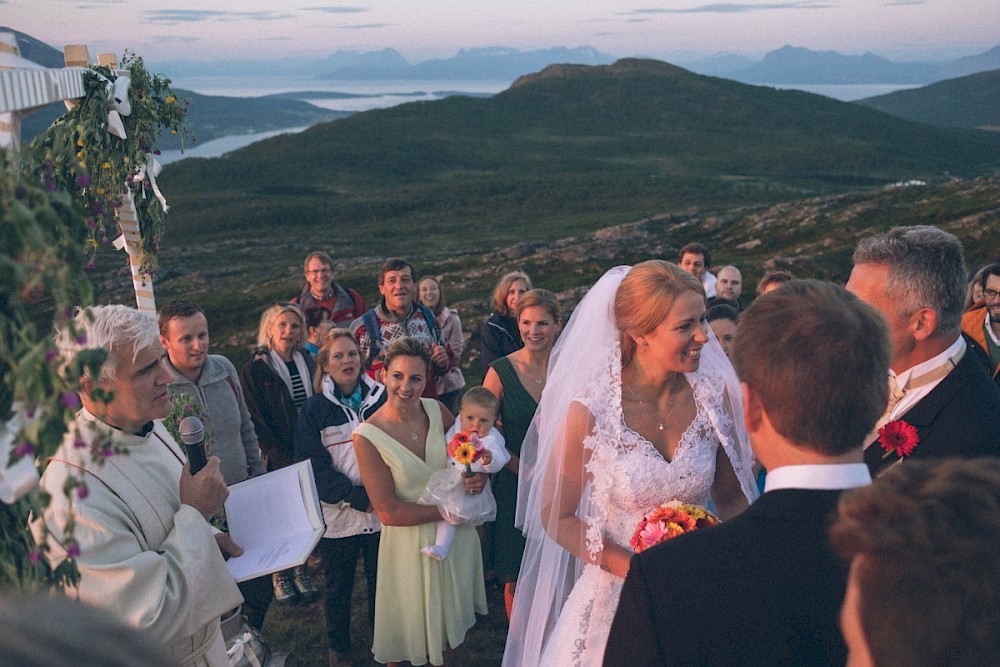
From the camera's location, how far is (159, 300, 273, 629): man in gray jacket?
5.84 metres

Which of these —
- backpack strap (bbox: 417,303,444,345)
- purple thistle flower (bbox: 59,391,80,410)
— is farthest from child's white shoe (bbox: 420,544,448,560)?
purple thistle flower (bbox: 59,391,80,410)

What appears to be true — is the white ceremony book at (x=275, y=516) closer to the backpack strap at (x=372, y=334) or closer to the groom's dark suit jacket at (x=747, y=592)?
the groom's dark suit jacket at (x=747, y=592)

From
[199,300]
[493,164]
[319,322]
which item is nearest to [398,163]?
[493,164]

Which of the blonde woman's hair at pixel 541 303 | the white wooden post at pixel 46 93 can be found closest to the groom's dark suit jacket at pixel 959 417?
the blonde woman's hair at pixel 541 303

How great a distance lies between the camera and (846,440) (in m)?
2.27

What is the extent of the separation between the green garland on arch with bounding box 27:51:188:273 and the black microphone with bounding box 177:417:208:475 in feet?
3.19

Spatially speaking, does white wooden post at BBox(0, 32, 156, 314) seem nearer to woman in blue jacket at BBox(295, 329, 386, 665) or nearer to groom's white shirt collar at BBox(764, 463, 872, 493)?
woman in blue jacket at BBox(295, 329, 386, 665)

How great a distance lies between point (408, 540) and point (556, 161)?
4054 inches

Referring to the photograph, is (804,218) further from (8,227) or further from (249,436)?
(8,227)

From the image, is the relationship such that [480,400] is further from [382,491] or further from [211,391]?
[211,391]

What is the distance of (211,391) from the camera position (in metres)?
5.98

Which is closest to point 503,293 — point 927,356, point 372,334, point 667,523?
point 372,334

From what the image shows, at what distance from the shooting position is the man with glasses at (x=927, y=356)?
344 cm

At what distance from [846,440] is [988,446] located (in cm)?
151
